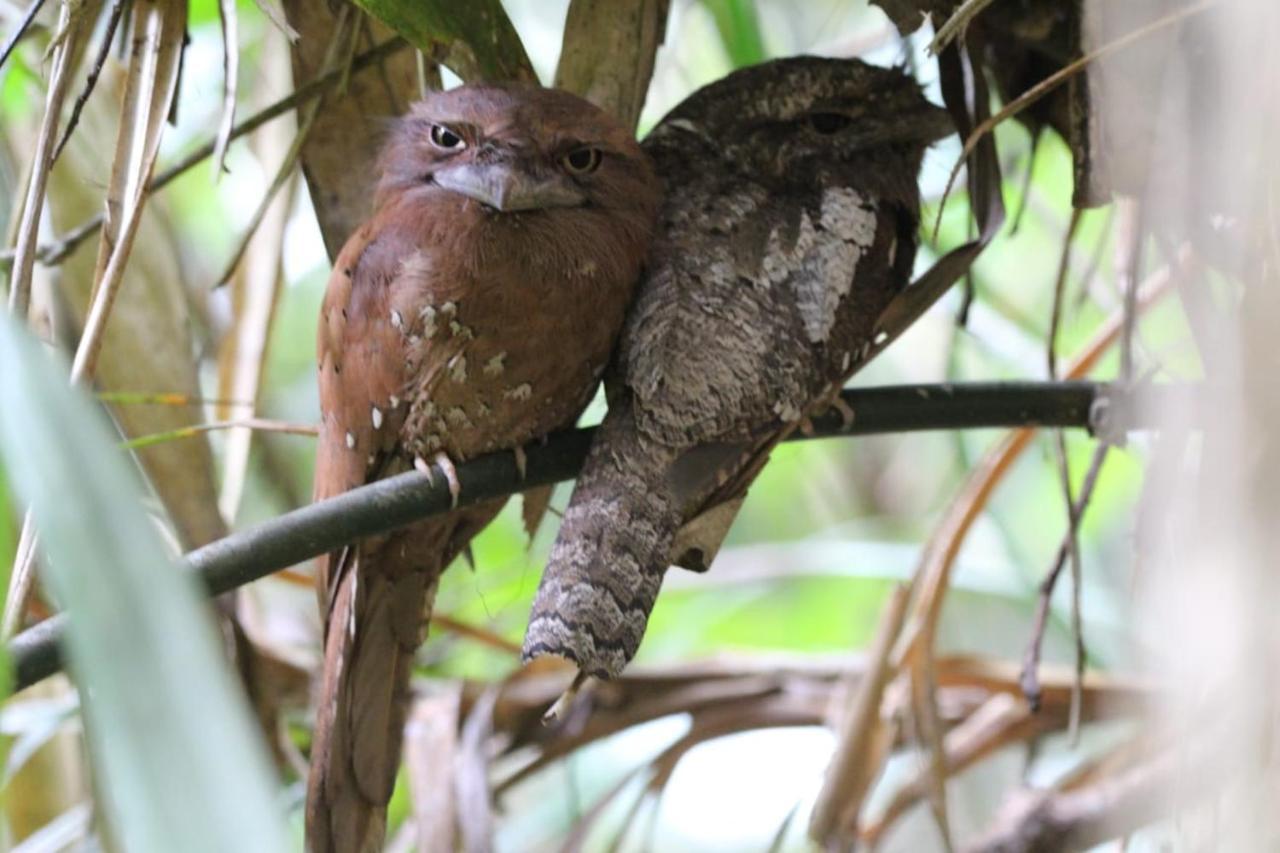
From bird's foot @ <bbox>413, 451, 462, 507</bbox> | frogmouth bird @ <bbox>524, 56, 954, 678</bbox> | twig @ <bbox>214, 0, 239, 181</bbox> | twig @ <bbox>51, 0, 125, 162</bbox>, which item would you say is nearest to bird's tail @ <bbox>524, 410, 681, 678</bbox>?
frogmouth bird @ <bbox>524, 56, 954, 678</bbox>

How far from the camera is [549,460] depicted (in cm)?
154

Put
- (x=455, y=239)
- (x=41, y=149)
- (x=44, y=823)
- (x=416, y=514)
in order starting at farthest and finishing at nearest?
(x=44, y=823) → (x=455, y=239) → (x=416, y=514) → (x=41, y=149)

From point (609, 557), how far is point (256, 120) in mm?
702

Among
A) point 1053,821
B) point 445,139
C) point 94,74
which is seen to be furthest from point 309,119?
point 1053,821

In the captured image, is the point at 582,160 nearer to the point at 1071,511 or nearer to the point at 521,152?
the point at 521,152

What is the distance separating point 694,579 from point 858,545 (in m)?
0.47

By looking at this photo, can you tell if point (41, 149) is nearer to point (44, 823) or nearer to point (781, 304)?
point (781, 304)

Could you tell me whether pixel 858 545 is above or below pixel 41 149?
below

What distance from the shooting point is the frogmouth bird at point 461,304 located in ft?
4.99

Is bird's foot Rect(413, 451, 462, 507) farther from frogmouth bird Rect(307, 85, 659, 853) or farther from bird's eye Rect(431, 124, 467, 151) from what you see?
bird's eye Rect(431, 124, 467, 151)

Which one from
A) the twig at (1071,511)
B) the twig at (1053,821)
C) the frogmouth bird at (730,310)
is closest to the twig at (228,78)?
the frogmouth bird at (730,310)

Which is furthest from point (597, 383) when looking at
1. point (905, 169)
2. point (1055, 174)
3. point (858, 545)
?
point (1055, 174)

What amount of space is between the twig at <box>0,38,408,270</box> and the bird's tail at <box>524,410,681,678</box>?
1.78 ft

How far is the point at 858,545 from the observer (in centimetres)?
262
